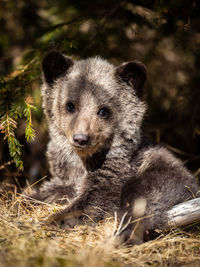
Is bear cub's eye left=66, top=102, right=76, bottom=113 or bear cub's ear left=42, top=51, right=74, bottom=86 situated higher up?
bear cub's ear left=42, top=51, right=74, bottom=86

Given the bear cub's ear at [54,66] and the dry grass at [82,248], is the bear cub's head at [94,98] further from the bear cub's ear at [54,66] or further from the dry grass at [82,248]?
the dry grass at [82,248]

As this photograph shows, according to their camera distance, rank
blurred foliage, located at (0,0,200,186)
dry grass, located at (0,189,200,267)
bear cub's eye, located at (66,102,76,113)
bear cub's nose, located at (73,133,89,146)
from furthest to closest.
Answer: blurred foliage, located at (0,0,200,186)
bear cub's eye, located at (66,102,76,113)
bear cub's nose, located at (73,133,89,146)
dry grass, located at (0,189,200,267)

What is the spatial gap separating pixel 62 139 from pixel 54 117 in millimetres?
350

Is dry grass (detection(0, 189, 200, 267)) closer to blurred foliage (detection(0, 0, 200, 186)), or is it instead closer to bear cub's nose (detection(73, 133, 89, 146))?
bear cub's nose (detection(73, 133, 89, 146))

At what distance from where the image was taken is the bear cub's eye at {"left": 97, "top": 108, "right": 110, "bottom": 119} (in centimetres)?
434

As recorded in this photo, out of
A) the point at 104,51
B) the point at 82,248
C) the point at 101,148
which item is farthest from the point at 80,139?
the point at 104,51

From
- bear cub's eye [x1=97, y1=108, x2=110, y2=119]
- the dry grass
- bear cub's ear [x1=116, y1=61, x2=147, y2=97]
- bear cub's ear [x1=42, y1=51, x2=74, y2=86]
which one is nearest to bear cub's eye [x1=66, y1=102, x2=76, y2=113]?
bear cub's eye [x1=97, y1=108, x2=110, y2=119]

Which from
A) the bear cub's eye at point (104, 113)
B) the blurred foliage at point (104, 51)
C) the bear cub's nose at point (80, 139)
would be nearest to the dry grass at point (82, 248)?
the bear cub's nose at point (80, 139)

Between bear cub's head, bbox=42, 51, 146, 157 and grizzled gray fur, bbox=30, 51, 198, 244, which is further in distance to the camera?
bear cub's head, bbox=42, 51, 146, 157

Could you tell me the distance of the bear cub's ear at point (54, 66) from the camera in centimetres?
438

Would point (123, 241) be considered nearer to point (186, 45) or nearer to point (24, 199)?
point (24, 199)

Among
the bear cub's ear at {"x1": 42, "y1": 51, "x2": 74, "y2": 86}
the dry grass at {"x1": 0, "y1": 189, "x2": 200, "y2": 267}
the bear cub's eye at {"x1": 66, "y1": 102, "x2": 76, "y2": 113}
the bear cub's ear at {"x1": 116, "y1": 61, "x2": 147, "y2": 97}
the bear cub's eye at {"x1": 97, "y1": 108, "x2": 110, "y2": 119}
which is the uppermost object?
the bear cub's ear at {"x1": 42, "y1": 51, "x2": 74, "y2": 86}

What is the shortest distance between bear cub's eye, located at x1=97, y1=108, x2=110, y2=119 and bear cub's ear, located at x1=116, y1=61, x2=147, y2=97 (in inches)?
22.6

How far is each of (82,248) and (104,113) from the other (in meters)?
1.95
